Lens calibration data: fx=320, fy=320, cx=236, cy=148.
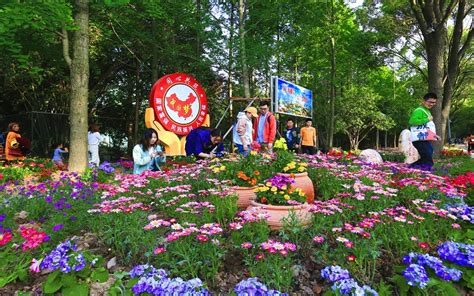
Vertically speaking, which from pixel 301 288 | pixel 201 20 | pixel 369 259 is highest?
pixel 201 20

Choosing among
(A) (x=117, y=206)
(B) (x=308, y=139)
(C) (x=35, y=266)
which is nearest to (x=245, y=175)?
(A) (x=117, y=206)

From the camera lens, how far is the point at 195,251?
7.86 ft

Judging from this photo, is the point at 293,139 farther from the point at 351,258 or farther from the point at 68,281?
the point at 68,281

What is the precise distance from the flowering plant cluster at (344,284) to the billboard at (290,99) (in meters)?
9.11

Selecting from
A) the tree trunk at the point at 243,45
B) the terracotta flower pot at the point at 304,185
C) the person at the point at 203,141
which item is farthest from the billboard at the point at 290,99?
the terracotta flower pot at the point at 304,185

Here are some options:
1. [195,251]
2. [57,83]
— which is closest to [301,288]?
[195,251]

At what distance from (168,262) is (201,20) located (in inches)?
472

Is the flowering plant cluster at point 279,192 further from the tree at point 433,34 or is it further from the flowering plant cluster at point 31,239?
the tree at point 433,34

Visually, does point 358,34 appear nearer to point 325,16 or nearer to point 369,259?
point 325,16

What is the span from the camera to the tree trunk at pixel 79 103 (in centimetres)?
737

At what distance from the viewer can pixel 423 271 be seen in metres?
2.12

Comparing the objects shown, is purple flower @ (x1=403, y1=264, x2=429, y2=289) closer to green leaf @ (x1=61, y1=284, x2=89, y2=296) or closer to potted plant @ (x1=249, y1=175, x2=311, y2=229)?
potted plant @ (x1=249, y1=175, x2=311, y2=229)

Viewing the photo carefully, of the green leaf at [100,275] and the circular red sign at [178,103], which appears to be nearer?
the green leaf at [100,275]

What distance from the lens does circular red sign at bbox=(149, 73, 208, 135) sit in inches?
338
